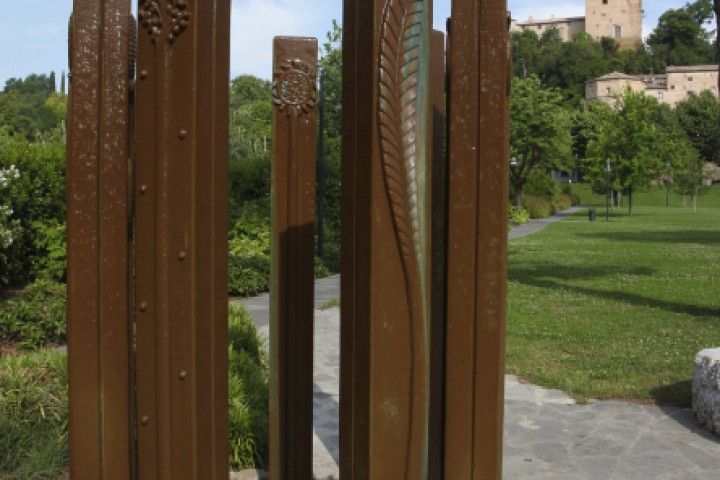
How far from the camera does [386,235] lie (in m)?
1.83

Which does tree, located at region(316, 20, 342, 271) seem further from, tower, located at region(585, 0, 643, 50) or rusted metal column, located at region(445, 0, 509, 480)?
tower, located at region(585, 0, 643, 50)

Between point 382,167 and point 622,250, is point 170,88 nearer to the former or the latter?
point 382,167

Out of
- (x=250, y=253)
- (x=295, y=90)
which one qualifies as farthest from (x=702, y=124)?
(x=295, y=90)

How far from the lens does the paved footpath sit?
14.7 ft

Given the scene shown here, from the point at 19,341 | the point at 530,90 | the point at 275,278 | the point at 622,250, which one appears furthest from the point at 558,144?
the point at 275,278

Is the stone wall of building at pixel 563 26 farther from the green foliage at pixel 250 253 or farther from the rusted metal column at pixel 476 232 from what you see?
the rusted metal column at pixel 476 232

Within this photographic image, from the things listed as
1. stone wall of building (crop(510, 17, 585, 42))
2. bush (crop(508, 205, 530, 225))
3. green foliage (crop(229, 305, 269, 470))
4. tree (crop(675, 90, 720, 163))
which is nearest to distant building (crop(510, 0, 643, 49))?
stone wall of building (crop(510, 17, 585, 42))

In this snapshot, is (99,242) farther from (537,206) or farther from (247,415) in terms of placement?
(537,206)

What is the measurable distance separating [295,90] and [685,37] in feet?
379

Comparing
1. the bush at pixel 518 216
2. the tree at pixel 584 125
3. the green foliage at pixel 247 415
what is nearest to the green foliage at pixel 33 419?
the green foliage at pixel 247 415

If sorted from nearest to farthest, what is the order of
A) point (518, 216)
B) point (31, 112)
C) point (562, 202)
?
point (518, 216)
point (562, 202)
point (31, 112)

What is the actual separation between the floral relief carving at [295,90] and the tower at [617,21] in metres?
114

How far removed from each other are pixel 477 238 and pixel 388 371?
421 millimetres

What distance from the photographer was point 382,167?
183 cm
